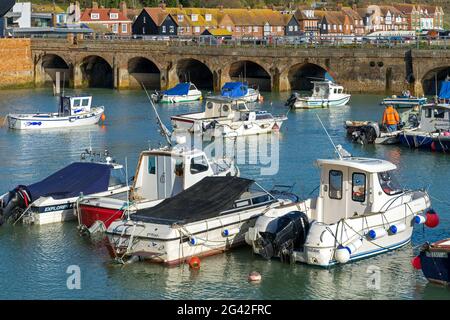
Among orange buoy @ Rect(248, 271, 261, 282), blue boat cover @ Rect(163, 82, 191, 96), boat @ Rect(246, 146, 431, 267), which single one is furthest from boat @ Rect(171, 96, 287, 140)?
orange buoy @ Rect(248, 271, 261, 282)

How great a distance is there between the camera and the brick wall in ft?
263

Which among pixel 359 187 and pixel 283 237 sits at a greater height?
pixel 359 187

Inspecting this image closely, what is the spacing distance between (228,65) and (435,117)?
33.0m

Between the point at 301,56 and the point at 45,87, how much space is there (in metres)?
25.4

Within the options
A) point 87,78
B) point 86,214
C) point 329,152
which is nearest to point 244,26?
point 87,78

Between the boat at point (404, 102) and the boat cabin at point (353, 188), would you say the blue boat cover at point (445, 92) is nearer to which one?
the boat at point (404, 102)

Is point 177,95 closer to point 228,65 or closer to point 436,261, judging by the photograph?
point 228,65

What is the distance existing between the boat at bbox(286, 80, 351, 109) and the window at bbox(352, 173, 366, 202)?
121 feet

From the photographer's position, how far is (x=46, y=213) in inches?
1113

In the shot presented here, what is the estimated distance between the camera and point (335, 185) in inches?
1005

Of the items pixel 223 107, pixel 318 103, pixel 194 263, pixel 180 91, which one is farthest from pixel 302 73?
pixel 194 263

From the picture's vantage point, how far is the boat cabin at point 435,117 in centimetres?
4406

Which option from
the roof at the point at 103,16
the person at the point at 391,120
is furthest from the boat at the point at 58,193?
the roof at the point at 103,16
